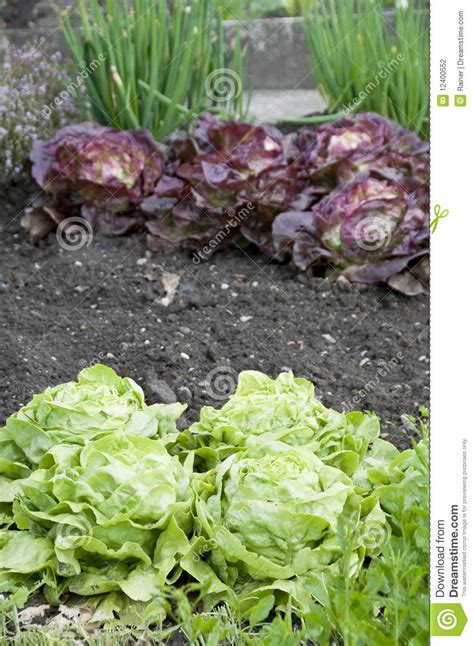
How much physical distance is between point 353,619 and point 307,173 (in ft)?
9.06

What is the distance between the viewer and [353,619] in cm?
Result: 162

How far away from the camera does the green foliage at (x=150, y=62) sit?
4238 millimetres

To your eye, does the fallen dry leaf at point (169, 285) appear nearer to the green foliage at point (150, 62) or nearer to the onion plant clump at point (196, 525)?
the green foliage at point (150, 62)

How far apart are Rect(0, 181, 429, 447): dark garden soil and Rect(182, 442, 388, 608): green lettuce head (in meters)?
0.78

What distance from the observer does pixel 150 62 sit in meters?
4.44

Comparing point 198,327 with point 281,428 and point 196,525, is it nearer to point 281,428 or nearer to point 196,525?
point 281,428

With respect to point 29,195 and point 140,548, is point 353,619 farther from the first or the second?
point 29,195

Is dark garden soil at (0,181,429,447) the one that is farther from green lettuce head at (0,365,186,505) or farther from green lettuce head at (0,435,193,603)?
green lettuce head at (0,435,193,603)

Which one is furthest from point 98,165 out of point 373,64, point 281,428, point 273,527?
point 273,527

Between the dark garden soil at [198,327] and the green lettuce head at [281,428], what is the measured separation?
51 cm

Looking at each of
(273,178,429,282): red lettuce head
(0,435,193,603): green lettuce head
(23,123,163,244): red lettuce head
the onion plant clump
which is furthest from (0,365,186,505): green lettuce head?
(23,123,163,244): red lettuce head

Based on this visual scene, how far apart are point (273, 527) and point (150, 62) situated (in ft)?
9.75

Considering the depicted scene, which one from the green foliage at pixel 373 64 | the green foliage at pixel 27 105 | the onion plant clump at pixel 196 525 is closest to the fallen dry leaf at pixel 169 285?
the green foliage at pixel 27 105

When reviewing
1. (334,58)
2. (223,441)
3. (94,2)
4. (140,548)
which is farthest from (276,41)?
(140,548)
